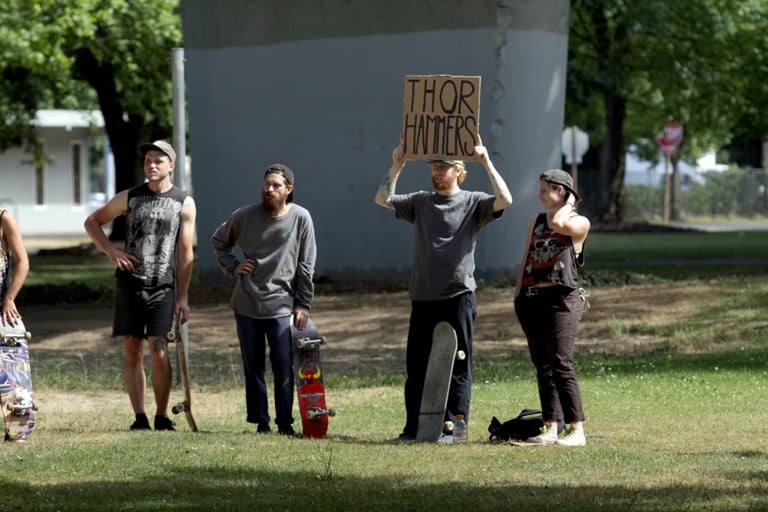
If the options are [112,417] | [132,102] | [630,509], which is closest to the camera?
[630,509]

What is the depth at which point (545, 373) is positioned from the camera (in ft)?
30.6

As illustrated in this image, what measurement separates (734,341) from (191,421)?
7.87 meters

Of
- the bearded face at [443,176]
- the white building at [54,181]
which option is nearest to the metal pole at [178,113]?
the bearded face at [443,176]

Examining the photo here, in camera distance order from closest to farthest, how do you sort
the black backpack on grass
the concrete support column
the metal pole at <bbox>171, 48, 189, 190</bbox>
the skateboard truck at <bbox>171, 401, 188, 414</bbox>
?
the black backpack on grass
the skateboard truck at <bbox>171, 401, 188, 414</bbox>
the metal pole at <bbox>171, 48, 189, 190</bbox>
the concrete support column

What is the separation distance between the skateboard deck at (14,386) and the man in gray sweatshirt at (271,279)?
1.40 m

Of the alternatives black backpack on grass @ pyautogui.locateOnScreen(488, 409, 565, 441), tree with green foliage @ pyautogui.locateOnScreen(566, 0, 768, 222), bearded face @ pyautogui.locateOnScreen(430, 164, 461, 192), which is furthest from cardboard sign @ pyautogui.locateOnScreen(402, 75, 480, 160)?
A: tree with green foliage @ pyautogui.locateOnScreen(566, 0, 768, 222)

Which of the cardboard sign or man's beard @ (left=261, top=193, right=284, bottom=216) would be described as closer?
the cardboard sign

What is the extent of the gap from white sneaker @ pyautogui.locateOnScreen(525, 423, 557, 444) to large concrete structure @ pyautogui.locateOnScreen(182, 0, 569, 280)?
12.7 metres

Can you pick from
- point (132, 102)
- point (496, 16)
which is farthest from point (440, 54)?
point (132, 102)

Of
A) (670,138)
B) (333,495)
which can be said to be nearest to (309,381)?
(333,495)

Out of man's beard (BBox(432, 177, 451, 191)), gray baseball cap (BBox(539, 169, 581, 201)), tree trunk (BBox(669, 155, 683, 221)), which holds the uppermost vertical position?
gray baseball cap (BBox(539, 169, 581, 201))

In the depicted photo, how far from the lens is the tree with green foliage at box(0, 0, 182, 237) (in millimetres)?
26953

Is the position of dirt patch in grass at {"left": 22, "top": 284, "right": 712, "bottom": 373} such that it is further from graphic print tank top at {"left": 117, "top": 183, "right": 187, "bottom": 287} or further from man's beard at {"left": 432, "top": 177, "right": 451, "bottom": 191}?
man's beard at {"left": 432, "top": 177, "right": 451, "bottom": 191}

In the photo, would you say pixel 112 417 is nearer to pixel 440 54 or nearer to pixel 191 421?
pixel 191 421
